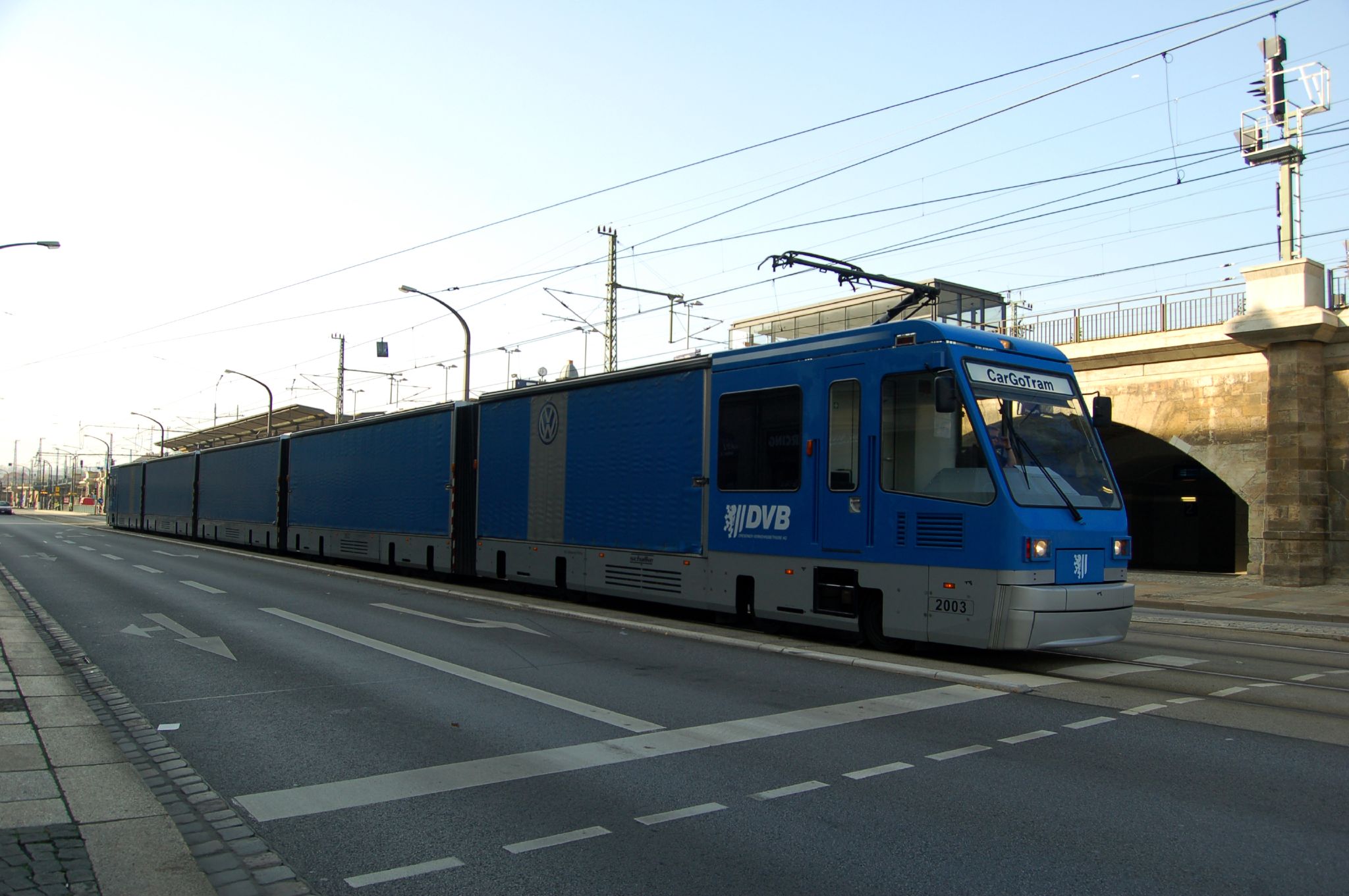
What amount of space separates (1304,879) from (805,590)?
22.0 feet

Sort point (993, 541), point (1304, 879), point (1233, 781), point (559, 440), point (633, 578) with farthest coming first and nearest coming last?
point (559, 440), point (633, 578), point (993, 541), point (1233, 781), point (1304, 879)

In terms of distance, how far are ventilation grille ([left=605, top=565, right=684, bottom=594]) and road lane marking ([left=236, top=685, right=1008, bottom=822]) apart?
5.18 meters

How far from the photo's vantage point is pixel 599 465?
1434cm

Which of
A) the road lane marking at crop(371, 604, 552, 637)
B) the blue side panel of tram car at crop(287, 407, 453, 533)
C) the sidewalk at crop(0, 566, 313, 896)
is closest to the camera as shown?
the sidewalk at crop(0, 566, 313, 896)

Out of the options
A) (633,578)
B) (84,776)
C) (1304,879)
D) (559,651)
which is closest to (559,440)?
(633,578)

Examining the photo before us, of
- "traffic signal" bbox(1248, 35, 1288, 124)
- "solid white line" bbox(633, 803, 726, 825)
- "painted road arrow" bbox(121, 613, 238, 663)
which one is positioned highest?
"traffic signal" bbox(1248, 35, 1288, 124)

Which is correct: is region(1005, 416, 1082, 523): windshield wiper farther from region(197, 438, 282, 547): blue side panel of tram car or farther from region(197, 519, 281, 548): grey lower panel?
region(197, 519, 281, 548): grey lower panel

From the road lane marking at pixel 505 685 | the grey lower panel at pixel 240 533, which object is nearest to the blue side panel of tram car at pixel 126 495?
the grey lower panel at pixel 240 533

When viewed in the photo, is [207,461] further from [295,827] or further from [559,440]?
[295,827]

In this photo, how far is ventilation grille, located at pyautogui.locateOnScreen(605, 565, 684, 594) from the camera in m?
12.7

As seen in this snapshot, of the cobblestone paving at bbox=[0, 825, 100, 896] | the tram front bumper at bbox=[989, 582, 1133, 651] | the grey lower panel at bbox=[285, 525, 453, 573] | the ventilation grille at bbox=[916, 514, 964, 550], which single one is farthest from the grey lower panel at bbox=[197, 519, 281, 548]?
the cobblestone paving at bbox=[0, 825, 100, 896]

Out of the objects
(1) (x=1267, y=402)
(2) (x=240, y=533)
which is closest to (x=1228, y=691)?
Result: (1) (x=1267, y=402)

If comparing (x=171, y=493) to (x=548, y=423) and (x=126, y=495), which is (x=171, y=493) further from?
(x=548, y=423)

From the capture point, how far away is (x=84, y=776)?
18.3 ft
